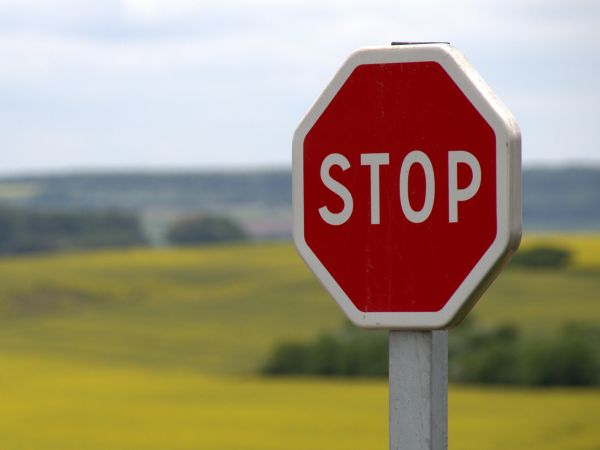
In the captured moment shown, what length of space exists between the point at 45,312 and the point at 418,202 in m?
47.1

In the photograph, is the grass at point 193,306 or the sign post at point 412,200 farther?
the grass at point 193,306

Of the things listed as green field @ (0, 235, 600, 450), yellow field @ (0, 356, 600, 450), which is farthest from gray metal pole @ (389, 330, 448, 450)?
yellow field @ (0, 356, 600, 450)

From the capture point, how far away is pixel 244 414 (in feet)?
73.7

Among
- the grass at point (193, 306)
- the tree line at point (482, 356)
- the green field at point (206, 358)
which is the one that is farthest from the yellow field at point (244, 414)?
the grass at point (193, 306)

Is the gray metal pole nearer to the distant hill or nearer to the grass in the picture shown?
the grass

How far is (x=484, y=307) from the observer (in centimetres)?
4728

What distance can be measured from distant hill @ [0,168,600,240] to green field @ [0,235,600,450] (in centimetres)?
1762

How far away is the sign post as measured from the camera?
102 inches

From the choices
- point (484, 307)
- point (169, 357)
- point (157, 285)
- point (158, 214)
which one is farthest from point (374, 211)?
point (158, 214)

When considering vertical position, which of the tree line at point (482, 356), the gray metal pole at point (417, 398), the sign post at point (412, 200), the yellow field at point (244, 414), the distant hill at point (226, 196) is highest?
the sign post at point (412, 200)

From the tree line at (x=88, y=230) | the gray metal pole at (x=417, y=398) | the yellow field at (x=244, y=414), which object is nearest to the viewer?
the gray metal pole at (x=417, y=398)

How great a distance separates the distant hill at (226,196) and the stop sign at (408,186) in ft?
238

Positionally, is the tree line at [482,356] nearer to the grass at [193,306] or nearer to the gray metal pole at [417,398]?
the grass at [193,306]

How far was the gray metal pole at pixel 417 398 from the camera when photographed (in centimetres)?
259
